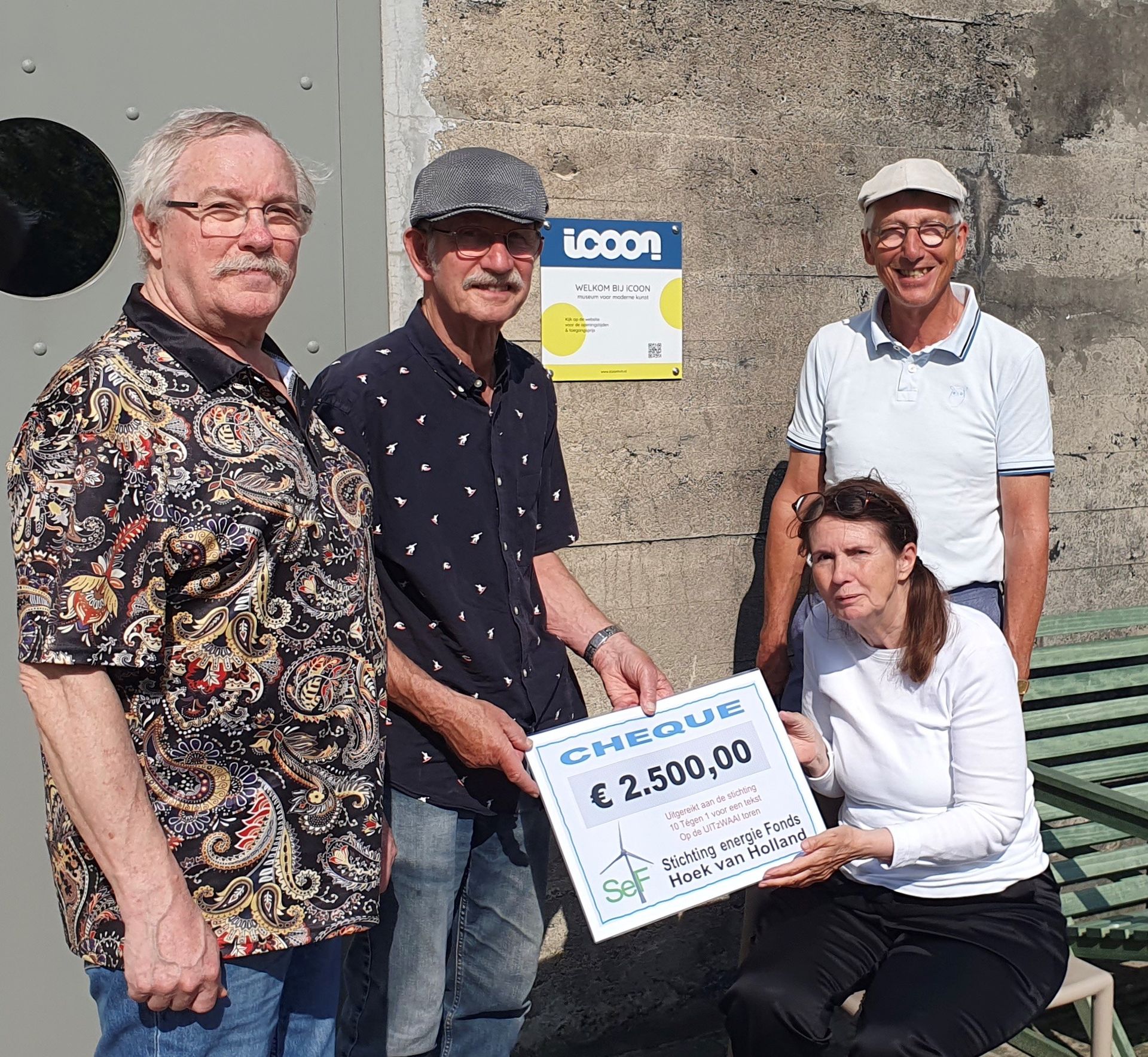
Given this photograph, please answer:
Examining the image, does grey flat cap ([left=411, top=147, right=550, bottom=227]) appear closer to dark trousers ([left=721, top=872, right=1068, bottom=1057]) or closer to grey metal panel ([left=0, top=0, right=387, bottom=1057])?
grey metal panel ([left=0, top=0, right=387, bottom=1057])

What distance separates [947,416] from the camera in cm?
287

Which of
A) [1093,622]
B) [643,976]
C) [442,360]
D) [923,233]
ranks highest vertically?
[923,233]

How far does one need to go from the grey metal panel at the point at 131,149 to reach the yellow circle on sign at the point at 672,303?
0.81 meters

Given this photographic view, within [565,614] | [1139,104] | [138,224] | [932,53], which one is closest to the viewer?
[138,224]

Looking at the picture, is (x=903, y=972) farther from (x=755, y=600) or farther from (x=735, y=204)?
(x=735, y=204)

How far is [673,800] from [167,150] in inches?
56.0

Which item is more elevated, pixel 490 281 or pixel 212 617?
pixel 490 281

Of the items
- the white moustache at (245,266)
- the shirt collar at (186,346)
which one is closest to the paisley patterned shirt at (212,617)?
the shirt collar at (186,346)

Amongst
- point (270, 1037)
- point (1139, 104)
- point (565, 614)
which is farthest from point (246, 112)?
point (1139, 104)

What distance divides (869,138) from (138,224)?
2.49 m

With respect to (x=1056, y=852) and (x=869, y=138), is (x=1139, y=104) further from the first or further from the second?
(x=1056, y=852)

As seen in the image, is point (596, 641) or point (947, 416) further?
point (947, 416)

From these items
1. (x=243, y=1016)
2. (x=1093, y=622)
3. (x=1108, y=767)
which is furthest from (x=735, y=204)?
(x=243, y=1016)

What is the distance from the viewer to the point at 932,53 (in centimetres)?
369
